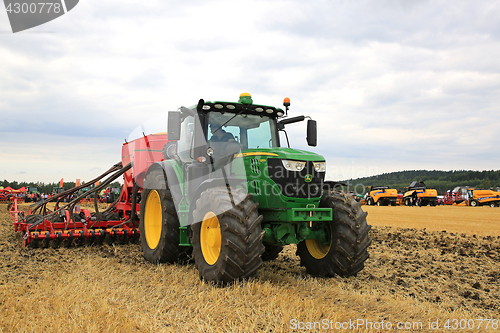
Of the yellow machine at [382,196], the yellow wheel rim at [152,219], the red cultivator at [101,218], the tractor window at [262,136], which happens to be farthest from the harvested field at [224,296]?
the yellow machine at [382,196]

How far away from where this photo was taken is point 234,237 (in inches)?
188

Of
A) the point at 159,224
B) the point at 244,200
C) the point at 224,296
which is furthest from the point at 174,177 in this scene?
the point at 224,296

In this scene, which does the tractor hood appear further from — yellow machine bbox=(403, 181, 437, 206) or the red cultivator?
yellow machine bbox=(403, 181, 437, 206)

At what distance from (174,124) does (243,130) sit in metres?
1.16

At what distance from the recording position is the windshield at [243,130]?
6.34m

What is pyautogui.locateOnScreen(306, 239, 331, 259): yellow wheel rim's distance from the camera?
20.1 feet

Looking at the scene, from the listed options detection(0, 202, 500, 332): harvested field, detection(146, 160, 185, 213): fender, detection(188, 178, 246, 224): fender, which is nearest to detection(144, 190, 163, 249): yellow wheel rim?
detection(0, 202, 500, 332): harvested field

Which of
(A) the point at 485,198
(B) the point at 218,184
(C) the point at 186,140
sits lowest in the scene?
(A) the point at 485,198

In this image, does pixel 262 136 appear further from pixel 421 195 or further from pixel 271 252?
pixel 421 195

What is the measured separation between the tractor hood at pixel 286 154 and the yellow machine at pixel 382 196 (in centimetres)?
3230

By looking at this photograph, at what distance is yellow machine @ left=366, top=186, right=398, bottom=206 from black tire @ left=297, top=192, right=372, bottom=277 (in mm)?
32135

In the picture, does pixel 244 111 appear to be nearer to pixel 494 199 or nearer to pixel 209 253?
pixel 209 253

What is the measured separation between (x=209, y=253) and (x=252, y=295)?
1070 mm

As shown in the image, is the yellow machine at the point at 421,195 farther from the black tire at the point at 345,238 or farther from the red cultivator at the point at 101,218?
the black tire at the point at 345,238
